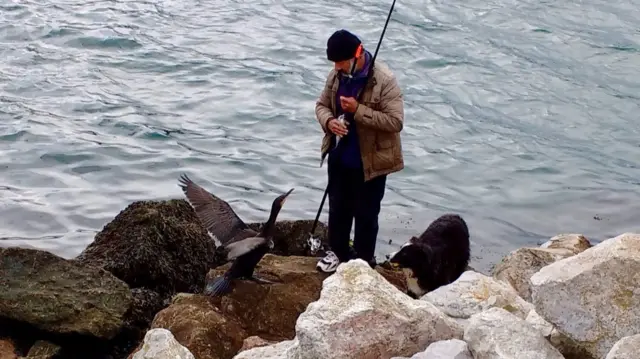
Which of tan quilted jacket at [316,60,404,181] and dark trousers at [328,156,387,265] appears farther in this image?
dark trousers at [328,156,387,265]

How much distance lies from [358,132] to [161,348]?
2626mm

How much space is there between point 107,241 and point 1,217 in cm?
316

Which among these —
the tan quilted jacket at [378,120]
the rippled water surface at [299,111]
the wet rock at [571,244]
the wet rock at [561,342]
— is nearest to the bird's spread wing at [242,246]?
the tan quilted jacket at [378,120]

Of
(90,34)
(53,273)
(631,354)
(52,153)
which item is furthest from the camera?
(90,34)

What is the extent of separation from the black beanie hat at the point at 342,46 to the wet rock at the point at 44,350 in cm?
313

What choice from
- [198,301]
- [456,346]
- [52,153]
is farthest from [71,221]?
[456,346]

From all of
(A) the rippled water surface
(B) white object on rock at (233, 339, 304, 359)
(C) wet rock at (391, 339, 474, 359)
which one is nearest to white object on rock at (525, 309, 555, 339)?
(C) wet rock at (391, 339, 474, 359)

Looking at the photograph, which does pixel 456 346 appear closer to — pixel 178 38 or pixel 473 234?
pixel 473 234

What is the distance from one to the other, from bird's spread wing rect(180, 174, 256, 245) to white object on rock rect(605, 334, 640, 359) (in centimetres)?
371

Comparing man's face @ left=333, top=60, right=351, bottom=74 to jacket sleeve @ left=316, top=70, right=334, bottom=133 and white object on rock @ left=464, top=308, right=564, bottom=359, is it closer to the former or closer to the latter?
jacket sleeve @ left=316, top=70, right=334, bottom=133

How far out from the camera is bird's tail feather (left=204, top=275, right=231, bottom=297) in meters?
7.47

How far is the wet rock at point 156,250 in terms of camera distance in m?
8.45

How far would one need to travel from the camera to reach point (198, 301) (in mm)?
7281

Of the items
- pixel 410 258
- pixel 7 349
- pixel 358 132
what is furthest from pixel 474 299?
pixel 7 349
